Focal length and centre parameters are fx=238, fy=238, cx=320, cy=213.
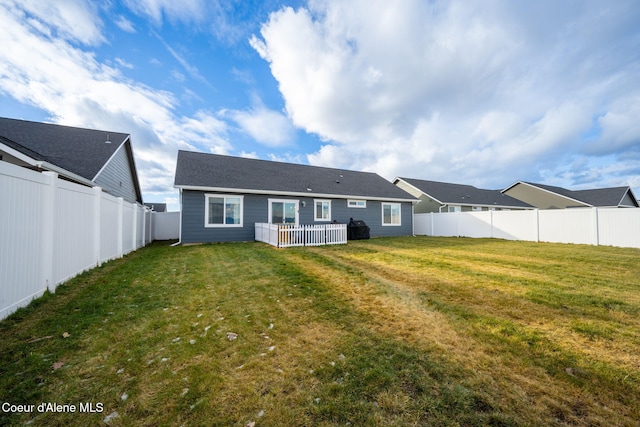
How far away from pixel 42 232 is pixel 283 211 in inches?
399

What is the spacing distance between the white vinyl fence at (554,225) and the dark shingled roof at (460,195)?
516 cm

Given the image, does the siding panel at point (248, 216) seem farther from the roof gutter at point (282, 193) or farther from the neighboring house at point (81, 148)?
the neighboring house at point (81, 148)

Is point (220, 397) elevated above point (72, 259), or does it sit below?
below

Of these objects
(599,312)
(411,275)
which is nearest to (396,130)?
(411,275)

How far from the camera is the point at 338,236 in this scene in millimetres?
12047

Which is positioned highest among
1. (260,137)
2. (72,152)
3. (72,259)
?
(260,137)

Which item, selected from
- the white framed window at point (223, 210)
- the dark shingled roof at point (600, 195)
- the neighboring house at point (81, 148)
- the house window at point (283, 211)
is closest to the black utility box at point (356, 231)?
the house window at point (283, 211)

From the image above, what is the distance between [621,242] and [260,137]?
2159cm

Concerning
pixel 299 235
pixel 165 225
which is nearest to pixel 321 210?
pixel 299 235

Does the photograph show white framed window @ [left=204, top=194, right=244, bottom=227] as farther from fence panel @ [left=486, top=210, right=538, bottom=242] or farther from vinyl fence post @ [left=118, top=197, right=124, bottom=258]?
fence panel @ [left=486, top=210, right=538, bottom=242]

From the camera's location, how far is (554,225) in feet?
41.7

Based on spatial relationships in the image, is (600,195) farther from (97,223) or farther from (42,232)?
(42,232)

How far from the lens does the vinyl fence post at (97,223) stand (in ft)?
20.0

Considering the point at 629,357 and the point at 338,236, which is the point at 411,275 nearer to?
the point at 629,357
